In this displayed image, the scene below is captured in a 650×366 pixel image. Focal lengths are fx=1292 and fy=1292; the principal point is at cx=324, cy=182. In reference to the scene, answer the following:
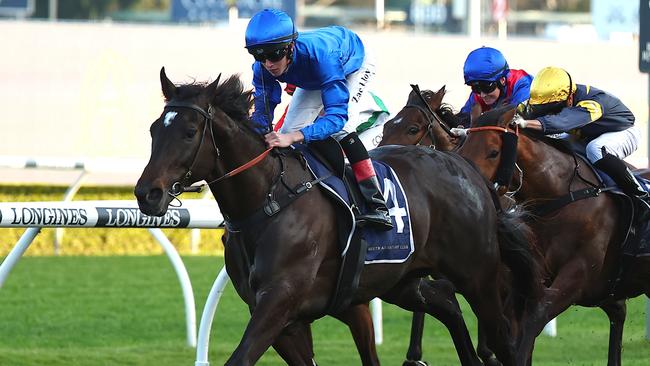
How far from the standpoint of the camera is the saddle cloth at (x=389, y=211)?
499 cm

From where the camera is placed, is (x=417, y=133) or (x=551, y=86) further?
(x=417, y=133)

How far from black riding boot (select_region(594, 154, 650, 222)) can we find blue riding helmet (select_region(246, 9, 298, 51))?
205 centimetres

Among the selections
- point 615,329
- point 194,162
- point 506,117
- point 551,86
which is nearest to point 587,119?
point 551,86

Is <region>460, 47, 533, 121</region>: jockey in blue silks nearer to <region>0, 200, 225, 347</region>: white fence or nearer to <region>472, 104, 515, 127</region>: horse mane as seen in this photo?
<region>472, 104, 515, 127</region>: horse mane

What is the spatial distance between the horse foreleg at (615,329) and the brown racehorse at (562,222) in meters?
0.50

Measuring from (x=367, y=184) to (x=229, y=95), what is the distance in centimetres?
69

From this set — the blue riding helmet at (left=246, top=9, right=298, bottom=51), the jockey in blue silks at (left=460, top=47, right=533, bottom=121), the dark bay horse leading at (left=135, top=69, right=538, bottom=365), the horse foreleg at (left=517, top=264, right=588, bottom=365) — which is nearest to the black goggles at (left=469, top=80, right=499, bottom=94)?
the jockey in blue silks at (left=460, top=47, right=533, bottom=121)

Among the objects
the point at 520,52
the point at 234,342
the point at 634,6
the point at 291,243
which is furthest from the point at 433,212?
the point at 520,52

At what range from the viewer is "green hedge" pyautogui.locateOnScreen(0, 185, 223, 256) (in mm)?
12961

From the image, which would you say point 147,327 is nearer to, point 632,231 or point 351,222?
point 632,231

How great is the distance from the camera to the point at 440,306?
231 inches

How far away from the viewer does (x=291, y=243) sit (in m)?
4.75

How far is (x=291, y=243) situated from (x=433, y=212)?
2.88 ft

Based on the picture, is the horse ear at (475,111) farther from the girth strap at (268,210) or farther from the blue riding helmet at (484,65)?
the girth strap at (268,210)
